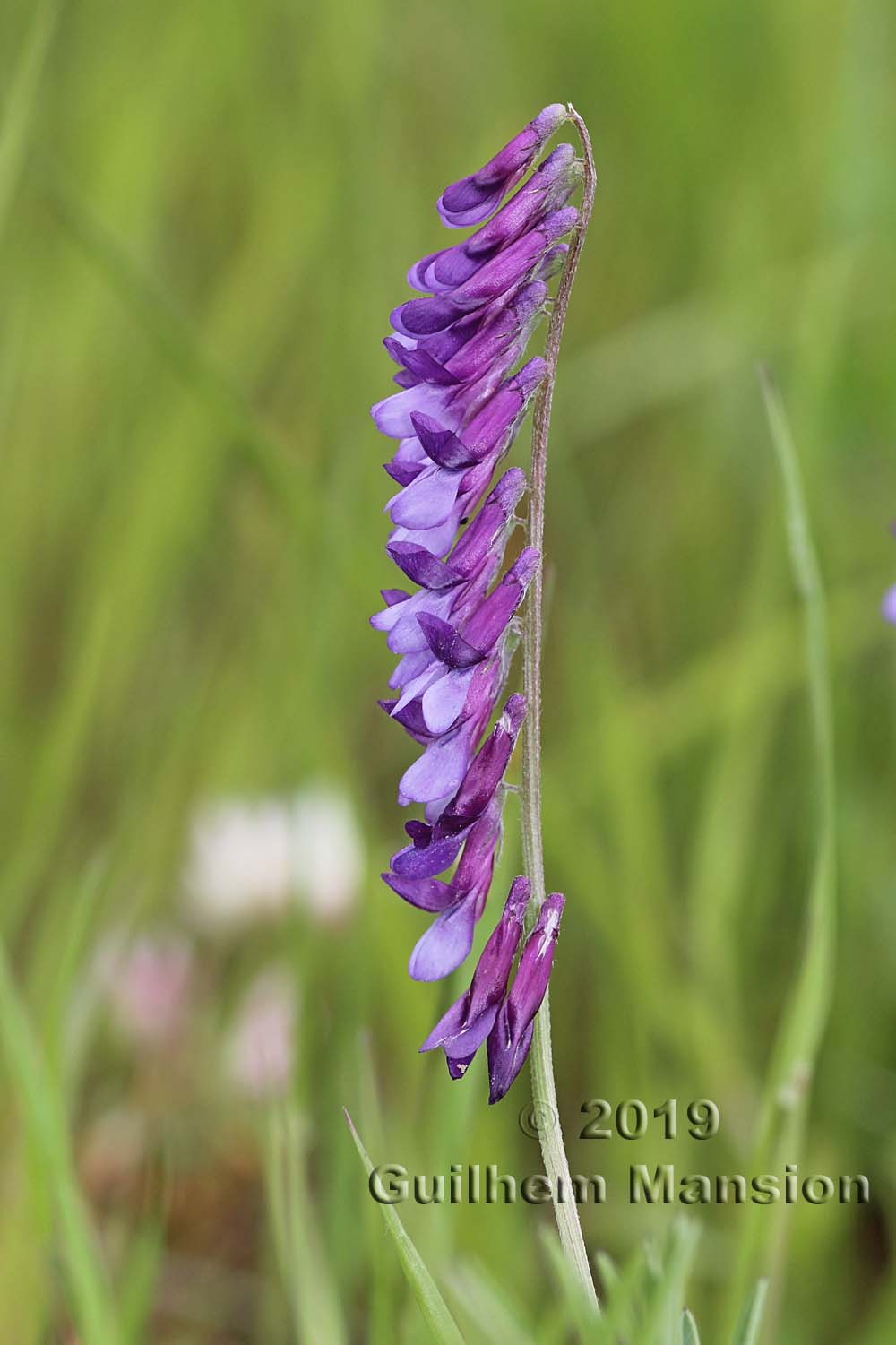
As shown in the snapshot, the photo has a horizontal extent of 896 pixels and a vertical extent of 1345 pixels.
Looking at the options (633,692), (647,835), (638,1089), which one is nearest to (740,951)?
(647,835)

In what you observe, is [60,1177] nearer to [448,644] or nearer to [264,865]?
[448,644]

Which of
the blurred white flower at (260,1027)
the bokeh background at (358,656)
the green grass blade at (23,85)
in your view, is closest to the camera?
the green grass blade at (23,85)

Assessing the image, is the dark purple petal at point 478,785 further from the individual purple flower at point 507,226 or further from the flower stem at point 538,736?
the individual purple flower at point 507,226

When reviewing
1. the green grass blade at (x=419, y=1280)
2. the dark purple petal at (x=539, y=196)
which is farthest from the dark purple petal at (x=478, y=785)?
the dark purple petal at (x=539, y=196)

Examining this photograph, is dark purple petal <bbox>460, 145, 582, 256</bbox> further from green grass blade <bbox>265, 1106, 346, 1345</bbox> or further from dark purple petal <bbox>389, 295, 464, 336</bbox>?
green grass blade <bbox>265, 1106, 346, 1345</bbox>

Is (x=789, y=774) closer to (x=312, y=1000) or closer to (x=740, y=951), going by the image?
(x=740, y=951)

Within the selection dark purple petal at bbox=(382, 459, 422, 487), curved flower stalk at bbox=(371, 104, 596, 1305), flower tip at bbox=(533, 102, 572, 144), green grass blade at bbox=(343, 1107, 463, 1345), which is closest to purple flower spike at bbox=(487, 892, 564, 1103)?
curved flower stalk at bbox=(371, 104, 596, 1305)
